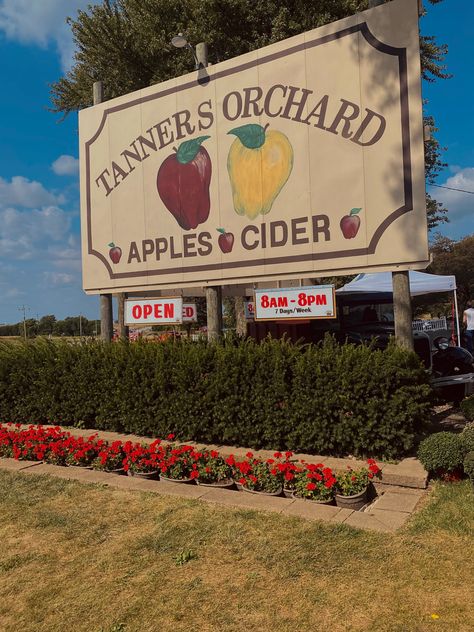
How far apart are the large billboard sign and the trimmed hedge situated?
1.20m

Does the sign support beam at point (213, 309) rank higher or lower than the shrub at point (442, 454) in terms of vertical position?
higher

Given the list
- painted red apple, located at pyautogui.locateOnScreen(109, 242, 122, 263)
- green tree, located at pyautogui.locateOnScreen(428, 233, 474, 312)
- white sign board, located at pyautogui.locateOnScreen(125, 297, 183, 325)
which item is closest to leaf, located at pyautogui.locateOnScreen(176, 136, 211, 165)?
painted red apple, located at pyautogui.locateOnScreen(109, 242, 122, 263)

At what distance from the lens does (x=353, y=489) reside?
14.5 ft

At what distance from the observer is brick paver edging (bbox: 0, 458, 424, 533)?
12.6ft

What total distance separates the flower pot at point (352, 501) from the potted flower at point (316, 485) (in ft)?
0.28

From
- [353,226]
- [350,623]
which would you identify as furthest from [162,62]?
[350,623]

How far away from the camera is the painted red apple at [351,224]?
6.02 m

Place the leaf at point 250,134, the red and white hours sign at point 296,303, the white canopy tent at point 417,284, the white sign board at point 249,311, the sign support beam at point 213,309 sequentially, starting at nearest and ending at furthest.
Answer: the red and white hours sign at point 296,303
the leaf at point 250,134
the sign support beam at point 213,309
the white sign board at point 249,311
the white canopy tent at point 417,284

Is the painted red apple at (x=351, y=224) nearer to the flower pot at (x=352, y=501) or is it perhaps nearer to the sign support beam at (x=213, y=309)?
the sign support beam at (x=213, y=309)

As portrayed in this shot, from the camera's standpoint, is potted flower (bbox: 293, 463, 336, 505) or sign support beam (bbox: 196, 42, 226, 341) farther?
sign support beam (bbox: 196, 42, 226, 341)

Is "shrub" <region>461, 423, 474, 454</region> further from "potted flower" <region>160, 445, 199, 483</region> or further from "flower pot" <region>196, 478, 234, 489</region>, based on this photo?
"potted flower" <region>160, 445, 199, 483</region>

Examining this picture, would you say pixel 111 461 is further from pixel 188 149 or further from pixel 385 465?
pixel 188 149

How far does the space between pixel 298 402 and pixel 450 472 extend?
164 cm

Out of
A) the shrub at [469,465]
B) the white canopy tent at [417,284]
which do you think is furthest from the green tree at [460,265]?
the shrub at [469,465]
